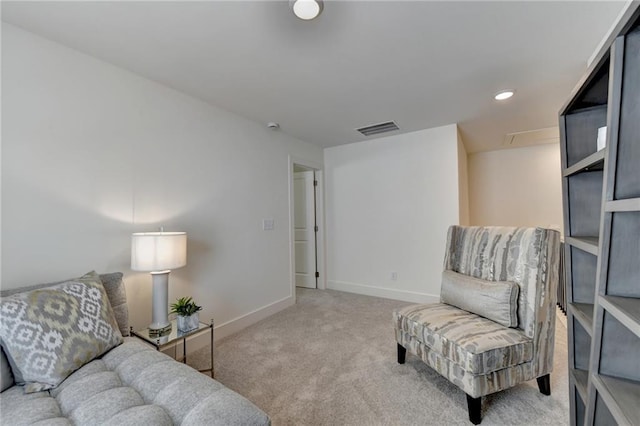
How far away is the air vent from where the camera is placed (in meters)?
3.32

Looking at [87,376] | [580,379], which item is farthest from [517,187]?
[87,376]

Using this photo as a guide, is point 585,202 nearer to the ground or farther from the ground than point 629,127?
nearer to the ground

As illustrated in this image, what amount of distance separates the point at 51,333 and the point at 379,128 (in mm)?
3365

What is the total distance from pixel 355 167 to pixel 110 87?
296 centimetres

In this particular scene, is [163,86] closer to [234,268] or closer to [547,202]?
[234,268]

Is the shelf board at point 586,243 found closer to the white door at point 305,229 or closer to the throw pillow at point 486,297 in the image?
the throw pillow at point 486,297

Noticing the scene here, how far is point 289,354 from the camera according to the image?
2.31 metres

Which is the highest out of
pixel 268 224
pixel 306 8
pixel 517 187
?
pixel 306 8

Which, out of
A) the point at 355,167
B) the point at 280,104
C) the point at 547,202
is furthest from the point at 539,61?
the point at 547,202

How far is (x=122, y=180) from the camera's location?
200 cm

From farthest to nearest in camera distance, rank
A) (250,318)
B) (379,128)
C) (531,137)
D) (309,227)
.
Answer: (309,227) < (531,137) < (379,128) < (250,318)

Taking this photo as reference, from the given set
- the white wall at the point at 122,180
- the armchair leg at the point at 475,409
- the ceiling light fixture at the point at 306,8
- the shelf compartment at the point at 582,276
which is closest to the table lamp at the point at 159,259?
the white wall at the point at 122,180

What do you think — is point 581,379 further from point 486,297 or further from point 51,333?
point 51,333

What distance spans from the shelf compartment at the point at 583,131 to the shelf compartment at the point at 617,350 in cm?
78
